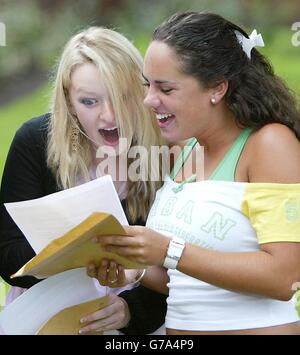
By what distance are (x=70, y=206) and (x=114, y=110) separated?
0.50 metres

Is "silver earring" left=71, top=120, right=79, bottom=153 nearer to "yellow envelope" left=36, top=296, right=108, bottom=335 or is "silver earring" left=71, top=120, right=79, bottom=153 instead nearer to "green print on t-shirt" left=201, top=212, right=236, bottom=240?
"yellow envelope" left=36, top=296, right=108, bottom=335

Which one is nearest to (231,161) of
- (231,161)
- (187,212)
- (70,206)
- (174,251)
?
(231,161)

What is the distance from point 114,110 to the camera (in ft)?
7.61

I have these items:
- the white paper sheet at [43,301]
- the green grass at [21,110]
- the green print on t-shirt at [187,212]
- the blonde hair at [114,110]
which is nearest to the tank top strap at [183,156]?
the blonde hair at [114,110]

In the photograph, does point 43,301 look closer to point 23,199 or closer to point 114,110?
point 23,199

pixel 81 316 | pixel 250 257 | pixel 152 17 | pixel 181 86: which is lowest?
pixel 81 316

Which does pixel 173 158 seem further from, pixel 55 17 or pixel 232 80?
pixel 55 17

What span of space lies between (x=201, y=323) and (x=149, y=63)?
640 millimetres

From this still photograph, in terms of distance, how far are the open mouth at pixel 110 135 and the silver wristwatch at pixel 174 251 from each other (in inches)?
23.4

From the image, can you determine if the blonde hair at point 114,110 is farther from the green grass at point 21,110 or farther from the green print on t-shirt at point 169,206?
the green grass at point 21,110

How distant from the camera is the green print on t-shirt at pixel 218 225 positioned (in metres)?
1.90

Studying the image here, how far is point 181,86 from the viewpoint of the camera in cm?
198

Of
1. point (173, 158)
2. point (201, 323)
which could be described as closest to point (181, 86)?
point (173, 158)

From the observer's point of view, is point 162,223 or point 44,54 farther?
point 44,54
